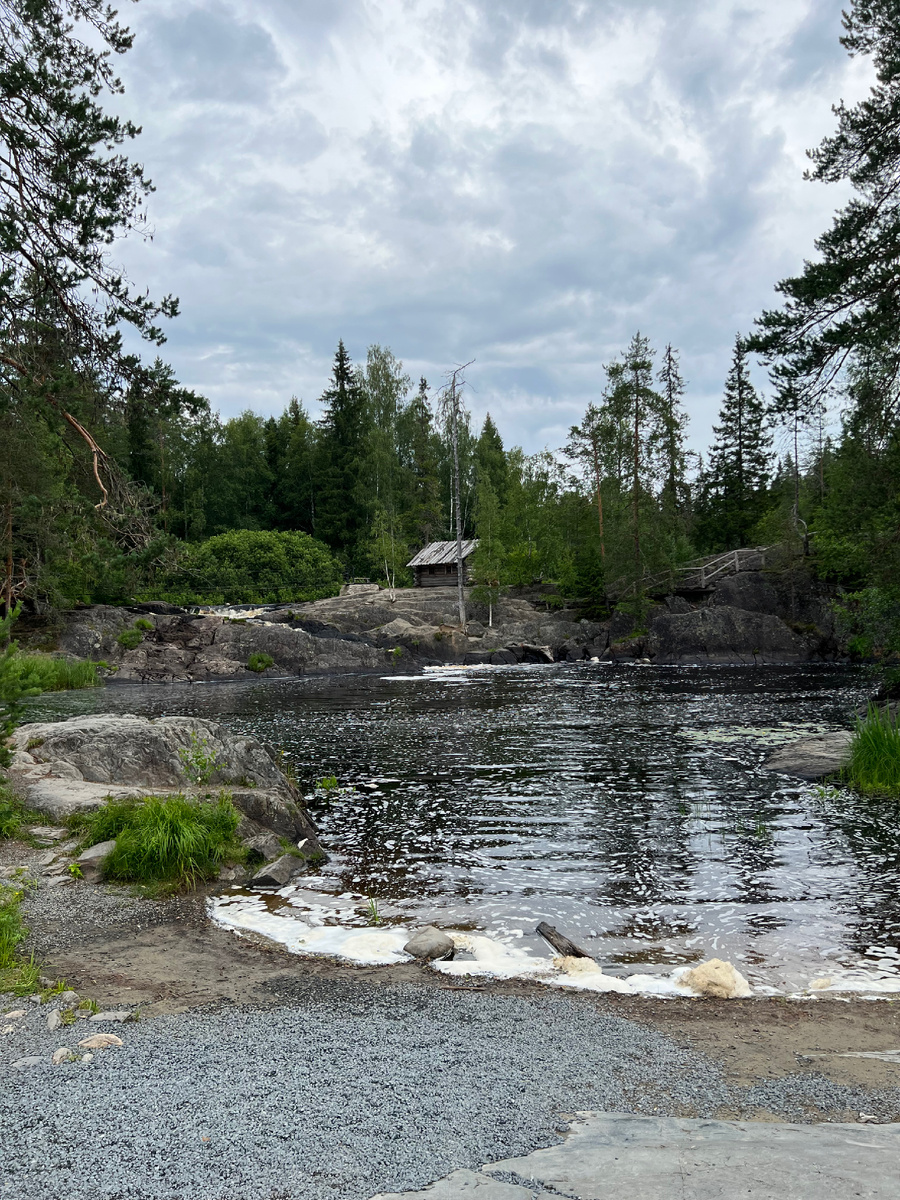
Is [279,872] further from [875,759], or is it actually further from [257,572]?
[257,572]

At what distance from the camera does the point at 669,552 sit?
47.7 metres

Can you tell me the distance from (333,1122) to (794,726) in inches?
744

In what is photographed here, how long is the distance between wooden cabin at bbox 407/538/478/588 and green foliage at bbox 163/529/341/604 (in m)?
6.59

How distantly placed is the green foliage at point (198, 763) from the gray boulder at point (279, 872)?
2.31 meters

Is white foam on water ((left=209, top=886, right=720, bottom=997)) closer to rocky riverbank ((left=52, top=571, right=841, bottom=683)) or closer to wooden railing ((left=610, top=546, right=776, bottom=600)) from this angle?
rocky riverbank ((left=52, top=571, right=841, bottom=683))

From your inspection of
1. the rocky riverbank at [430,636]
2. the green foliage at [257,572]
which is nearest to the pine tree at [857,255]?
the rocky riverbank at [430,636]

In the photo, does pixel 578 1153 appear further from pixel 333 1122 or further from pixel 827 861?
pixel 827 861

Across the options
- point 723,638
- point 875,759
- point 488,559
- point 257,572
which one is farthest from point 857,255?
point 257,572

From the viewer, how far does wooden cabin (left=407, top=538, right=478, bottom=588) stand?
2539 inches

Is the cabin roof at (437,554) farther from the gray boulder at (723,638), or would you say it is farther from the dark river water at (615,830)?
the dark river water at (615,830)

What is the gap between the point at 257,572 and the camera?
2395 inches

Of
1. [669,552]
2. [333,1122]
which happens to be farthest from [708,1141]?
[669,552]

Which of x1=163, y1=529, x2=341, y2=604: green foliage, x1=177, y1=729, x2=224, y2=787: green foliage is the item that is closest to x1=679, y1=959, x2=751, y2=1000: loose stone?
x1=177, y1=729, x2=224, y2=787: green foliage

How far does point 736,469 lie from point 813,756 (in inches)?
2339
